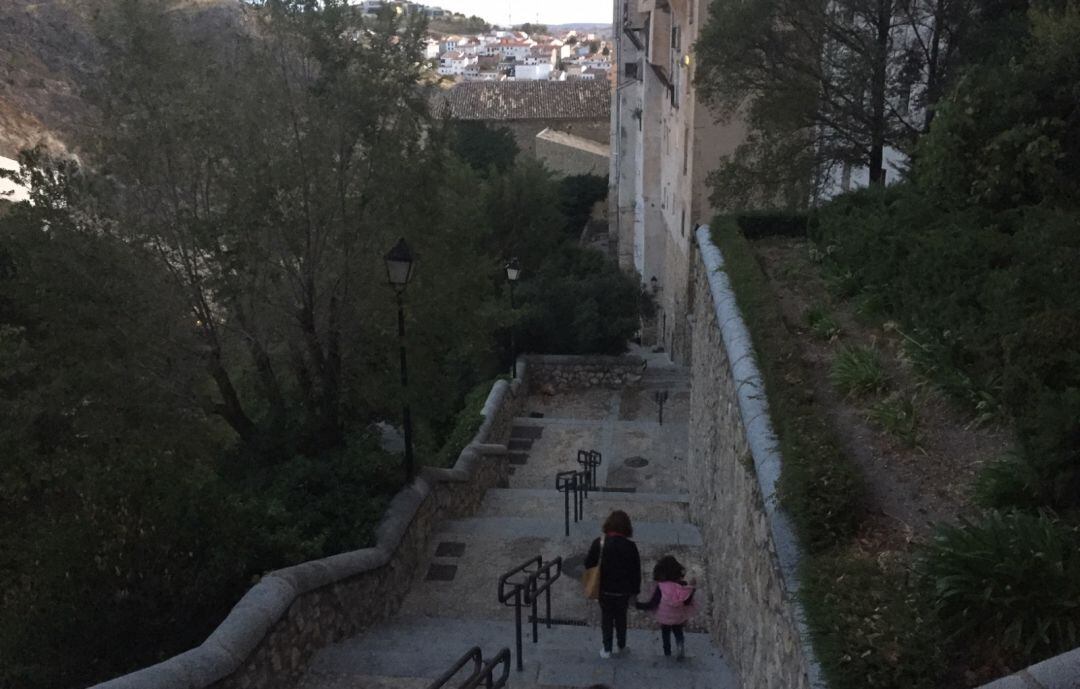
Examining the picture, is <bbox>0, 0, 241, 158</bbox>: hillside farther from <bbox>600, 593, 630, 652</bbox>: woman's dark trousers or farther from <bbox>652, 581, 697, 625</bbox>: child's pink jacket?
Answer: <bbox>652, 581, 697, 625</bbox>: child's pink jacket

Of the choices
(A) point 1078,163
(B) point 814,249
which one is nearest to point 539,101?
(B) point 814,249

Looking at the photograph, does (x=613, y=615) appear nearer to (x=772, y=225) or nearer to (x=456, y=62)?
(x=772, y=225)

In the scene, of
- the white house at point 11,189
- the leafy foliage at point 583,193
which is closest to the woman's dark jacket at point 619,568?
the white house at point 11,189

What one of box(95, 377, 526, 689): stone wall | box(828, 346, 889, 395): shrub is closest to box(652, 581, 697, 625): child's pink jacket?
box(828, 346, 889, 395): shrub

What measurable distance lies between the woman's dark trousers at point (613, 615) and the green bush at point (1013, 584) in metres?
3.26

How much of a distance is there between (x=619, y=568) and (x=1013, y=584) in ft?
11.3

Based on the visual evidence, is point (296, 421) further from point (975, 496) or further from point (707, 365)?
point (975, 496)

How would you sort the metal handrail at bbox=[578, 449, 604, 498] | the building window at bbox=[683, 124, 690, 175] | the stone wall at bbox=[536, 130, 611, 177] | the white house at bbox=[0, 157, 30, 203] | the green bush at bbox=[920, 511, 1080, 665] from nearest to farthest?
the green bush at bbox=[920, 511, 1080, 665] < the white house at bbox=[0, 157, 30, 203] < the metal handrail at bbox=[578, 449, 604, 498] < the building window at bbox=[683, 124, 690, 175] < the stone wall at bbox=[536, 130, 611, 177]

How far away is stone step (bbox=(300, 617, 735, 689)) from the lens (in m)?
6.57

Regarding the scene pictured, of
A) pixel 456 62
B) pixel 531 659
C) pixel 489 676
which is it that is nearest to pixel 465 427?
pixel 531 659

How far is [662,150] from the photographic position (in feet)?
98.4

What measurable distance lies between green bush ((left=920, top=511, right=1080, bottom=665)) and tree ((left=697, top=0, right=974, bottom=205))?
31.0 feet

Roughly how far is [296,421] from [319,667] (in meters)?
3.67

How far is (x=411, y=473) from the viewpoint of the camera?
995 cm
